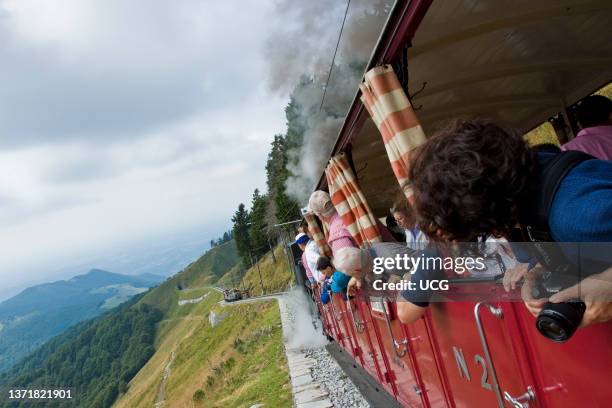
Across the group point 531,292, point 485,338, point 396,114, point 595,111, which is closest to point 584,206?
point 531,292

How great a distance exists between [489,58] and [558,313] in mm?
3022

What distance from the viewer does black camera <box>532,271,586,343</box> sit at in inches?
47.6

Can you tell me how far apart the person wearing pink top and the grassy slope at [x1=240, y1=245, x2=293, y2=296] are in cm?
4462

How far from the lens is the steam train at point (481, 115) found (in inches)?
71.4

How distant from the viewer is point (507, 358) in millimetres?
2059

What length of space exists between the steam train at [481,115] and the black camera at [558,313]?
0.67ft

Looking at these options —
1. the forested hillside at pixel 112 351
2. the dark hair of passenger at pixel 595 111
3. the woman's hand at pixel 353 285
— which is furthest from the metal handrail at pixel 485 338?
the forested hillside at pixel 112 351

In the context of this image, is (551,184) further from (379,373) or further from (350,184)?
(379,373)

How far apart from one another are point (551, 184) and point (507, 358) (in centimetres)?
120

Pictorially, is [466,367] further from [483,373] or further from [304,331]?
[304,331]

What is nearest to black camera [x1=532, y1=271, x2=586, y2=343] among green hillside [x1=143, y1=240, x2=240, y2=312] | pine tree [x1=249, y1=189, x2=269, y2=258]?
pine tree [x1=249, y1=189, x2=269, y2=258]

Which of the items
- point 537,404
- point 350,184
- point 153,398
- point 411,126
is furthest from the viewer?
point 153,398

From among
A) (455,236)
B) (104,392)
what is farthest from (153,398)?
(455,236)

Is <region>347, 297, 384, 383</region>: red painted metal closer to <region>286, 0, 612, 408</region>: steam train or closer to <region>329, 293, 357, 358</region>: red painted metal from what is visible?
<region>286, 0, 612, 408</region>: steam train
